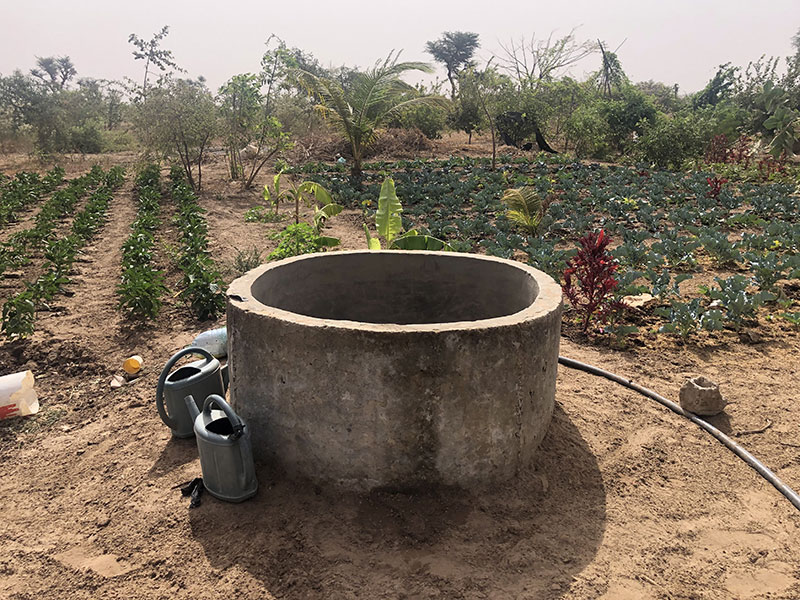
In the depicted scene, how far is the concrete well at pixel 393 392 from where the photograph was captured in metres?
2.68

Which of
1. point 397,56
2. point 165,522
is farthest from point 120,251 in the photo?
point 397,56

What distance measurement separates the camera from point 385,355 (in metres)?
2.65

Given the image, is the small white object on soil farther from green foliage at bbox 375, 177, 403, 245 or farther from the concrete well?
the concrete well

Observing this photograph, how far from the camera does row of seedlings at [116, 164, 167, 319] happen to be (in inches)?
223

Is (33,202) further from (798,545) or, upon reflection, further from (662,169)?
(662,169)

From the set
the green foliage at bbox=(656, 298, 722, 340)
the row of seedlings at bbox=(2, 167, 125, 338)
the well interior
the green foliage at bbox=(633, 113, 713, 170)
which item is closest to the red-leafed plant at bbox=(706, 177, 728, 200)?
the green foliage at bbox=(633, 113, 713, 170)

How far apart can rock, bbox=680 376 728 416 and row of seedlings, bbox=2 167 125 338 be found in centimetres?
560

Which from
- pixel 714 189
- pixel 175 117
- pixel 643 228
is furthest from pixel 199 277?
pixel 714 189

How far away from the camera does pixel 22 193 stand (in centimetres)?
1346

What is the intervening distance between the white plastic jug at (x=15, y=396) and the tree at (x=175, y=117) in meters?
10.9

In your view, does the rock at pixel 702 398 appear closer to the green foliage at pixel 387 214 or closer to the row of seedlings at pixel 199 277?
the green foliage at pixel 387 214

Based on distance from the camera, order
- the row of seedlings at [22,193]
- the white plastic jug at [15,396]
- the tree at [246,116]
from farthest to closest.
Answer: the tree at [246,116] → the row of seedlings at [22,193] → the white plastic jug at [15,396]

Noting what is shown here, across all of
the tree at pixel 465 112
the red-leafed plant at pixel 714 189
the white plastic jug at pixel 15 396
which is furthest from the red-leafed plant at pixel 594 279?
the tree at pixel 465 112

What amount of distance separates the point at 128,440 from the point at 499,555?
8.33ft
